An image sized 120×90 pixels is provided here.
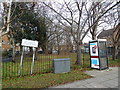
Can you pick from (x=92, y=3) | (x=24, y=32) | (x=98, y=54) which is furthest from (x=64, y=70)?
(x=24, y=32)

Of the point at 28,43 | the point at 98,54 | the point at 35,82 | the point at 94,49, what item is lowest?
the point at 35,82

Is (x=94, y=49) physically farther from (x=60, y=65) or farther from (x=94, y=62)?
(x=60, y=65)

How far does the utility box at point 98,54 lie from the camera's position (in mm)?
6051

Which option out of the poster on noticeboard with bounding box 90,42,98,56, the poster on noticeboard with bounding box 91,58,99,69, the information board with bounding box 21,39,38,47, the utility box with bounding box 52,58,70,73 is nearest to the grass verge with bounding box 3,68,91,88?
the utility box with bounding box 52,58,70,73

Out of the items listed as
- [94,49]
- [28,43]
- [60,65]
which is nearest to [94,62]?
[94,49]

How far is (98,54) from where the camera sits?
6039 millimetres

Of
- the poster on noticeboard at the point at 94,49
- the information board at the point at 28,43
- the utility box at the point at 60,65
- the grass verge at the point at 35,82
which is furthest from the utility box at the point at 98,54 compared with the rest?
the information board at the point at 28,43

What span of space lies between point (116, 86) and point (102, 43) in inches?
141

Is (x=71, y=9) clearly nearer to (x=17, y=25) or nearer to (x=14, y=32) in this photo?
(x=17, y=25)

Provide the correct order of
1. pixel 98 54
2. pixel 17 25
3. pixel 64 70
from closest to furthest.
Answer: pixel 64 70, pixel 98 54, pixel 17 25

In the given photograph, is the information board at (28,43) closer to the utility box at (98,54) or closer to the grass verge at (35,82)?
the grass verge at (35,82)

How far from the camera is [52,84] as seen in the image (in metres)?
3.75

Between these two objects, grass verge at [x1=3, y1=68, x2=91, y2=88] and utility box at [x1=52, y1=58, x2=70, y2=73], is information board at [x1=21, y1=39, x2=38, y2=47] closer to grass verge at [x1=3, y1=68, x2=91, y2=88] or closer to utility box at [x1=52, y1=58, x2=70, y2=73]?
utility box at [x1=52, y1=58, x2=70, y2=73]

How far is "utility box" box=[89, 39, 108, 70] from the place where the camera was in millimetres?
6051
